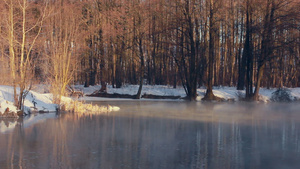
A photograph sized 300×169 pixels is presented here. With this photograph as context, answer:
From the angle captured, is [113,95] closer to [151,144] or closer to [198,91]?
[198,91]

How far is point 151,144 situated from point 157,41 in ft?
87.4

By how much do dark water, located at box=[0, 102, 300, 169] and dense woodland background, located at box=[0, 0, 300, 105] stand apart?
24.7 feet

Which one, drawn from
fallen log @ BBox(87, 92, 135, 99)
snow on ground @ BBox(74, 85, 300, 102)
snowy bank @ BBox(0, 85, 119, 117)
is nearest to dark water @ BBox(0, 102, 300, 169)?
snowy bank @ BBox(0, 85, 119, 117)

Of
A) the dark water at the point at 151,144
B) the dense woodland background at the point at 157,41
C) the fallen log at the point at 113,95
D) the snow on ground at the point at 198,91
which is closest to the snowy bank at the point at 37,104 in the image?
the dense woodland background at the point at 157,41

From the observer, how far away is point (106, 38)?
41719 millimetres

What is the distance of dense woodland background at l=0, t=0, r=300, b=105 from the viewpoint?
1111 inches

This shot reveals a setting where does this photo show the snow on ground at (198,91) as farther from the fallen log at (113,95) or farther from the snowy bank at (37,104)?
the snowy bank at (37,104)

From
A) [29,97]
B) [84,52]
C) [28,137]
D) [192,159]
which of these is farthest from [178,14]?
[192,159]

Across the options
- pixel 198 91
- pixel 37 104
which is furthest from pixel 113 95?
pixel 37 104

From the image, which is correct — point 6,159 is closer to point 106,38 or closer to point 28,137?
point 28,137

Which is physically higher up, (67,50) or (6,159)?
(67,50)

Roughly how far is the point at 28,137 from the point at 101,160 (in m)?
5.12

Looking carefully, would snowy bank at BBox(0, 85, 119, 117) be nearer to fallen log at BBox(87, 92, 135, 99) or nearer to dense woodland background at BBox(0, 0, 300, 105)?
dense woodland background at BBox(0, 0, 300, 105)

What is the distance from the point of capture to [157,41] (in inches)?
1501
